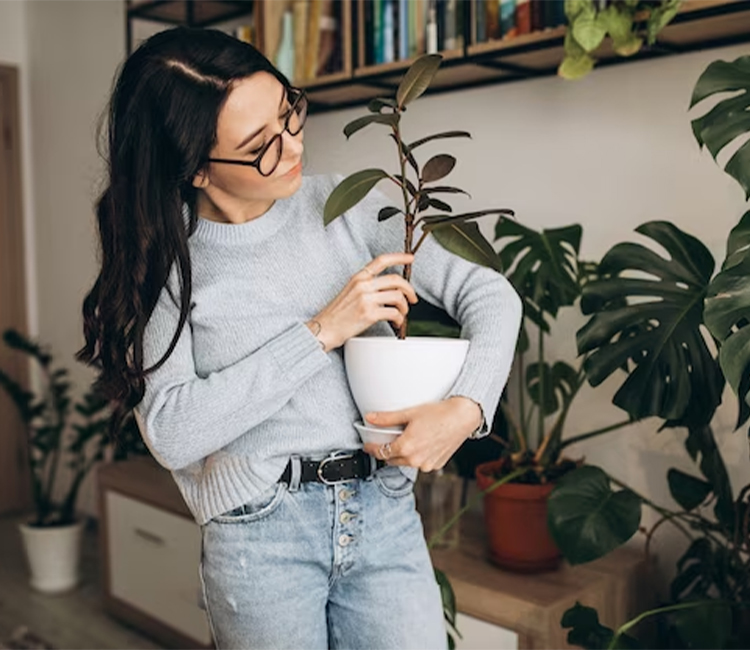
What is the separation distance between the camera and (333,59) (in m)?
A: 2.44

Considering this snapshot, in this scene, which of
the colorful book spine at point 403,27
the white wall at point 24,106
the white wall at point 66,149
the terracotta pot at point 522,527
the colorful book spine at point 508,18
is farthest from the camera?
the white wall at point 24,106

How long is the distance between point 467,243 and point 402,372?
0.18 m

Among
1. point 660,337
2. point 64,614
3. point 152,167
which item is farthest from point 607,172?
point 64,614

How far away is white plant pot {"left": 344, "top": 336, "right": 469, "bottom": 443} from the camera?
1.06m

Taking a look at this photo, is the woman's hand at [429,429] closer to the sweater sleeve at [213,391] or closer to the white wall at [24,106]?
the sweater sleeve at [213,391]

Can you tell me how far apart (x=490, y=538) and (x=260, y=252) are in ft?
3.56

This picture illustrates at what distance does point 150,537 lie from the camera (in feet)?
9.18

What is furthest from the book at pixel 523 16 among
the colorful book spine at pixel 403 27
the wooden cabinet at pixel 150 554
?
the wooden cabinet at pixel 150 554

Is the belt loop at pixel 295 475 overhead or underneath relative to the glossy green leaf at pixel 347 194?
underneath

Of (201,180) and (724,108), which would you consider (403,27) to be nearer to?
(724,108)

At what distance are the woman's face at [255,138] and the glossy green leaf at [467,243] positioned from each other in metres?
0.19

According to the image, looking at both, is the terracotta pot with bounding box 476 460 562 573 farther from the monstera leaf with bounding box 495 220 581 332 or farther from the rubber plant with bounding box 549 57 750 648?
the monstera leaf with bounding box 495 220 581 332

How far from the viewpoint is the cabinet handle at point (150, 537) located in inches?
109

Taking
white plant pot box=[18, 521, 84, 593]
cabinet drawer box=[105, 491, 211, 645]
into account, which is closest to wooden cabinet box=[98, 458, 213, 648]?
cabinet drawer box=[105, 491, 211, 645]
